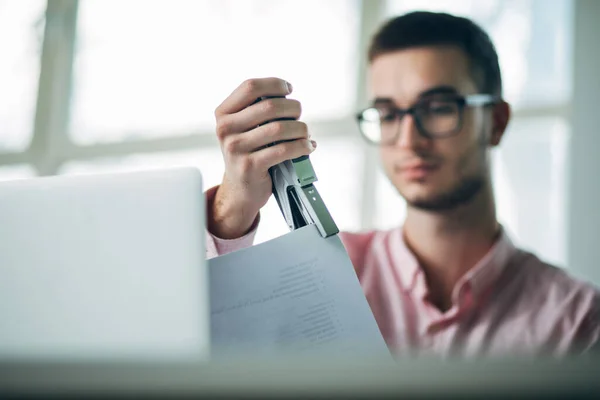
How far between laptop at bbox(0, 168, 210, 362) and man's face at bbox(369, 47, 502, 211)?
3.56ft

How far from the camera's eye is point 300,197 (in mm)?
820

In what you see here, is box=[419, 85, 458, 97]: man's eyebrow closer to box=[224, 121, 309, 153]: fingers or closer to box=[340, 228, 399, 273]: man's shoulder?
box=[340, 228, 399, 273]: man's shoulder

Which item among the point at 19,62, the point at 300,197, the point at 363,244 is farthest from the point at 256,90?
the point at 19,62

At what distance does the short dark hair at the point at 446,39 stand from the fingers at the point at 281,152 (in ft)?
3.06

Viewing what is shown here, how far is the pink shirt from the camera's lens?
1.41 m

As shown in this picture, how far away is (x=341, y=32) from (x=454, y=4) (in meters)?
0.51

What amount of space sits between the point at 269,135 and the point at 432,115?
0.86 meters

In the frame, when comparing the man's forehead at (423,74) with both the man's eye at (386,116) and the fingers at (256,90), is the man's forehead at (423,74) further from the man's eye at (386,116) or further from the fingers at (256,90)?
the fingers at (256,90)

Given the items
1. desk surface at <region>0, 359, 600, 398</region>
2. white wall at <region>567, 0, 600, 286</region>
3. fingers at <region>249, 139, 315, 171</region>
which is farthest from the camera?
white wall at <region>567, 0, 600, 286</region>

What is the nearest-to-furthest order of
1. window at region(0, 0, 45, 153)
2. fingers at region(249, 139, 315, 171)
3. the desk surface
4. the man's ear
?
the desk surface < fingers at region(249, 139, 315, 171) < the man's ear < window at region(0, 0, 45, 153)

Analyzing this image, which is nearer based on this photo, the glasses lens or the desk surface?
the desk surface

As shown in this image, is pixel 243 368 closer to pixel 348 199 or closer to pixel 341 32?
pixel 348 199

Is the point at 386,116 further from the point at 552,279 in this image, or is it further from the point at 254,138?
the point at 254,138

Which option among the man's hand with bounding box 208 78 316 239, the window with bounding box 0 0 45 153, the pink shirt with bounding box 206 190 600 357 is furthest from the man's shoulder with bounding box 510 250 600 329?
the window with bounding box 0 0 45 153
